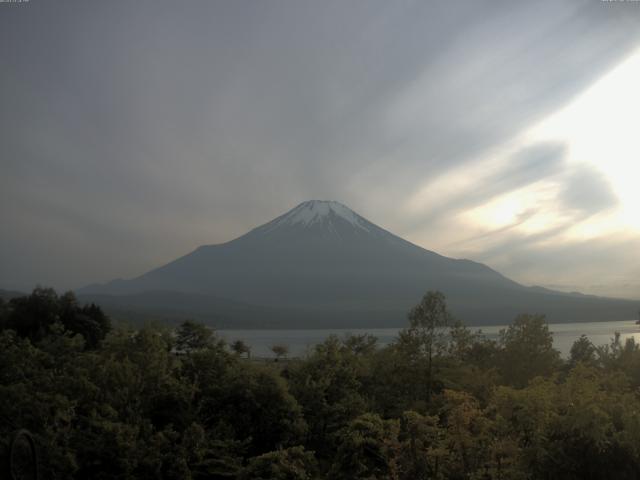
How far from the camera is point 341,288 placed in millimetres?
162375

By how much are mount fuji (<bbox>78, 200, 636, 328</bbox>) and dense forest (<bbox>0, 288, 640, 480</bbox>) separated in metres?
112

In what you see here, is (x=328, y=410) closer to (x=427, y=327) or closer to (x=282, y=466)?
(x=282, y=466)

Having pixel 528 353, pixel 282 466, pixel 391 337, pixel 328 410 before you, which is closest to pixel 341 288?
pixel 391 337

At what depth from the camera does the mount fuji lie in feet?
455

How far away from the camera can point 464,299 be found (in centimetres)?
14162

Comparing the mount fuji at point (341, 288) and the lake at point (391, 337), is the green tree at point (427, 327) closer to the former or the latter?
the lake at point (391, 337)

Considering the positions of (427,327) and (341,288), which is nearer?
(427,327)

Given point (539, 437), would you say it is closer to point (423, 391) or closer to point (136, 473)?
point (136, 473)

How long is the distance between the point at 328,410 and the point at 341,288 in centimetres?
15127

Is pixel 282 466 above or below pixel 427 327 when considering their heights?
below

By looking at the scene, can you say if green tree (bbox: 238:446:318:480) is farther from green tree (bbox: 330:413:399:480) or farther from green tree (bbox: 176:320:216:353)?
green tree (bbox: 176:320:216:353)

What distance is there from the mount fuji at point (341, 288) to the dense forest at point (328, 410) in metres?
112

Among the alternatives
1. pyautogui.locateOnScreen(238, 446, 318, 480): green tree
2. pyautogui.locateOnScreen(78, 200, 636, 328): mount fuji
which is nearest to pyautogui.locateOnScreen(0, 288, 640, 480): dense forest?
pyautogui.locateOnScreen(238, 446, 318, 480): green tree

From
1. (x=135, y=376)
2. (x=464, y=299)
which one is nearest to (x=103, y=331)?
(x=135, y=376)
